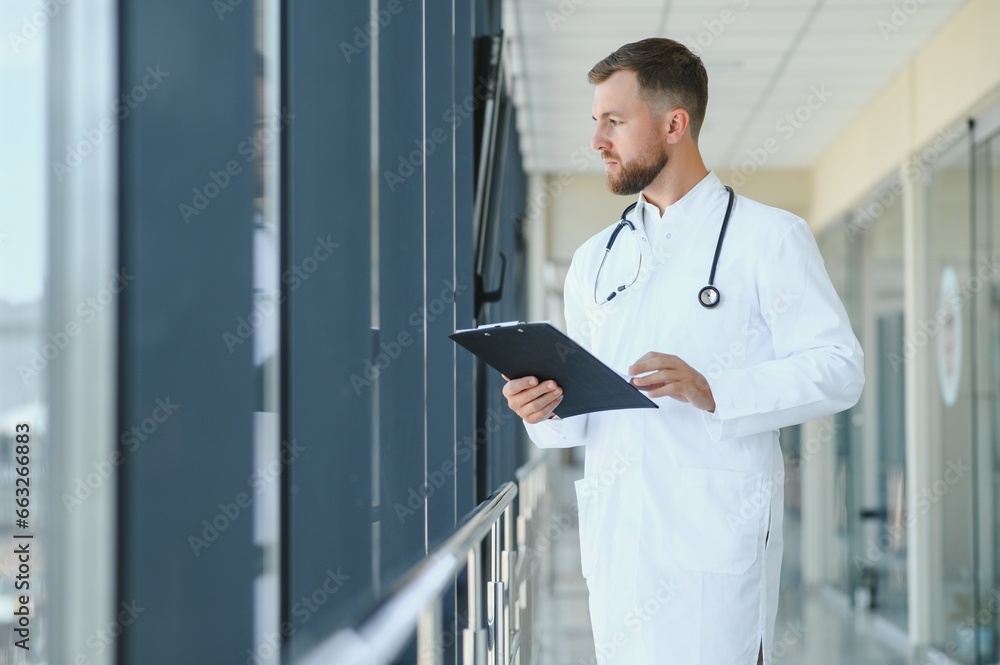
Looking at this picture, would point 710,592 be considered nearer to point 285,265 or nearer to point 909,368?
point 285,265

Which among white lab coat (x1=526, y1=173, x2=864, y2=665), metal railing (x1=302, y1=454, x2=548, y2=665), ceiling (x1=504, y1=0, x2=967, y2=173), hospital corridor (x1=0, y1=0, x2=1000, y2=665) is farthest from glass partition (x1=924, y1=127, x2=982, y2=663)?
white lab coat (x1=526, y1=173, x2=864, y2=665)

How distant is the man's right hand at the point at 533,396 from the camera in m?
1.99

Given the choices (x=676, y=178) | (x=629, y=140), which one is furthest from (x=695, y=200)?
(x=629, y=140)

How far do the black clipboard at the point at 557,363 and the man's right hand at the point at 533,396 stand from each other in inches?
0.5

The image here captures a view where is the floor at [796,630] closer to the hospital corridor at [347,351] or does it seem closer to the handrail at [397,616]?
the hospital corridor at [347,351]

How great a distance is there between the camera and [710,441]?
2039mm

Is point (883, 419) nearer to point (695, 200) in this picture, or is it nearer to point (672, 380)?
point (695, 200)

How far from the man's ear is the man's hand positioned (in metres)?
0.53

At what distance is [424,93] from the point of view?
299cm

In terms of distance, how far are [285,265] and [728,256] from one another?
2.67 feet

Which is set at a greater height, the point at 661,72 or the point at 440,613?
the point at 661,72

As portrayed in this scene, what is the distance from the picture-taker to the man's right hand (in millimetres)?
1995

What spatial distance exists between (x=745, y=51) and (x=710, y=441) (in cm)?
444

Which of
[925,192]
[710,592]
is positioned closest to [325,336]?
[710,592]
